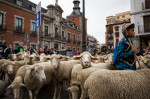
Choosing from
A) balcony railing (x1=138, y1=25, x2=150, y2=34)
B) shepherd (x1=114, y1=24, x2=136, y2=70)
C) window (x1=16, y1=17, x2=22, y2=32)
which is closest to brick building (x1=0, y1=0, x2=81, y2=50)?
window (x1=16, y1=17, x2=22, y2=32)

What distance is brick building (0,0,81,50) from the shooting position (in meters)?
18.3

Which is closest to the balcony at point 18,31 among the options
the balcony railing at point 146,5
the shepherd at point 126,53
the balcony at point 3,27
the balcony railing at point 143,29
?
the balcony at point 3,27

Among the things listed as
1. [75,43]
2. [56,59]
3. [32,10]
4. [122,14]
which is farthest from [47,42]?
[122,14]

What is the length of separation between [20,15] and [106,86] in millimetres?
22710

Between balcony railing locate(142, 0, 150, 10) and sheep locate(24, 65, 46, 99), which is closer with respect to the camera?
sheep locate(24, 65, 46, 99)

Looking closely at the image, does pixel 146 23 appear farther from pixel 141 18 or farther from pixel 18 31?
pixel 18 31

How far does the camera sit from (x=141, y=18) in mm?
15266

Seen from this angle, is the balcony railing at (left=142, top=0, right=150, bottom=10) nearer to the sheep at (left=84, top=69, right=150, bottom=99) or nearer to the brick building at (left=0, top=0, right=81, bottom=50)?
the brick building at (left=0, top=0, right=81, bottom=50)

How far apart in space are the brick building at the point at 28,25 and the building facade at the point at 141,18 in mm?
14057

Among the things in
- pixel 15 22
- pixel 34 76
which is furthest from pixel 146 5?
pixel 15 22

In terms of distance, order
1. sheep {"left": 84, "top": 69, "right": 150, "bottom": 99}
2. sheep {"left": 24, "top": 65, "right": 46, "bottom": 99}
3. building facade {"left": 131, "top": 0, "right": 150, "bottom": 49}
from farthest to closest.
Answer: building facade {"left": 131, "top": 0, "right": 150, "bottom": 49}, sheep {"left": 24, "top": 65, "right": 46, "bottom": 99}, sheep {"left": 84, "top": 69, "right": 150, "bottom": 99}

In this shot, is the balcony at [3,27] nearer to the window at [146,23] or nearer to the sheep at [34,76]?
the sheep at [34,76]

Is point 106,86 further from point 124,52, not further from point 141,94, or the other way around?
point 124,52

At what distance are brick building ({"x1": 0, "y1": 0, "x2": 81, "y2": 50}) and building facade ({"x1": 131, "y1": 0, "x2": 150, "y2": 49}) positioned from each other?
46.1 ft
